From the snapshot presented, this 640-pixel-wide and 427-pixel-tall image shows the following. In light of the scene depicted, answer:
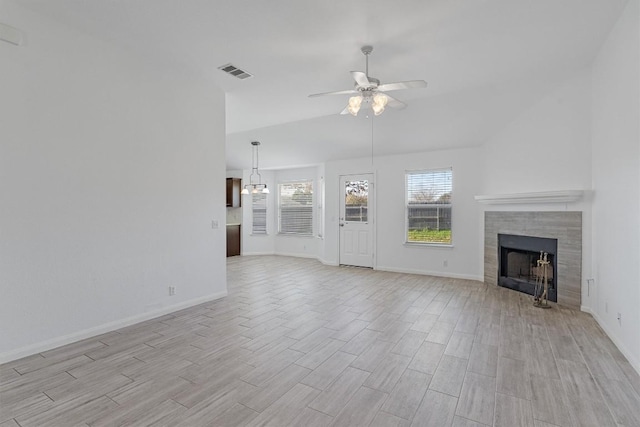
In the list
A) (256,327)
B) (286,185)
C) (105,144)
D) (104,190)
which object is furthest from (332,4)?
(286,185)

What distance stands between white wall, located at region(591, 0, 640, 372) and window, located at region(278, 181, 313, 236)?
20.4ft

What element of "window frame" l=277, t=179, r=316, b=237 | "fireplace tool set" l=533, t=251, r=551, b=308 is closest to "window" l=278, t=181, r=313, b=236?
"window frame" l=277, t=179, r=316, b=237

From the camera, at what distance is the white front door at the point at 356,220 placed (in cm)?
723

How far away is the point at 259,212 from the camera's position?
9.54m

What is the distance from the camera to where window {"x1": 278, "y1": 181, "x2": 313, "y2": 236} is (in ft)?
29.4

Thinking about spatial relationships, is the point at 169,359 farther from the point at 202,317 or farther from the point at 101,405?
the point at 202,317

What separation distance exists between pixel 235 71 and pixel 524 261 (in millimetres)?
5287

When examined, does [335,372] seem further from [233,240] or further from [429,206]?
[233,240]

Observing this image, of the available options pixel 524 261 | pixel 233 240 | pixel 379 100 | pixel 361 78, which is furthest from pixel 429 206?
pixel 233 240

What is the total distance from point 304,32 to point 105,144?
2.37 meters

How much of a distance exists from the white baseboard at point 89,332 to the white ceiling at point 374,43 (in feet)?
9.74

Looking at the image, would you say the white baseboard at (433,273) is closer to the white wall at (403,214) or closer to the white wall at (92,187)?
the white wall at (403,214)

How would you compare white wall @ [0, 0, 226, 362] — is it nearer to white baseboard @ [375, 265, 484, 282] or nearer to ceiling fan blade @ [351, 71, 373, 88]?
ceiling fan blade @ [351, 71, 373, 88]

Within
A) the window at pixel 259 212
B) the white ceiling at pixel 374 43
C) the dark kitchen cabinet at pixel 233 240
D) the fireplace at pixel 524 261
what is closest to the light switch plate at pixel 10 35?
the white ceiling at pixel 374 43
